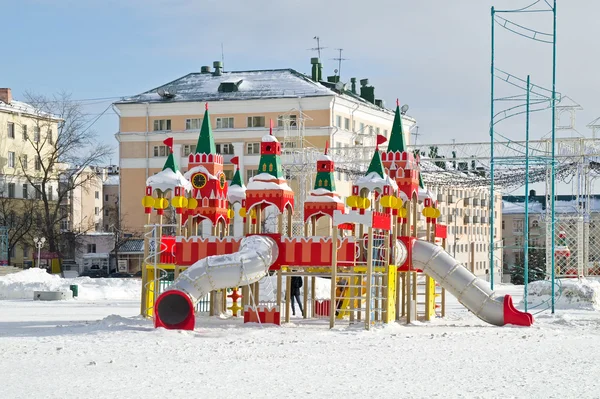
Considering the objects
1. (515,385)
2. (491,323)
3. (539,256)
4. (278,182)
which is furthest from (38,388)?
(539,256)

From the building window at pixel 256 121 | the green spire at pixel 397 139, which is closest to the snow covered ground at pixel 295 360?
A: the green spire at pixel 397 139

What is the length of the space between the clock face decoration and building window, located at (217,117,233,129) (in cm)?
3682

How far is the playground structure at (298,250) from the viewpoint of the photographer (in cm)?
2617

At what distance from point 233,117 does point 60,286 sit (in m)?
24.2

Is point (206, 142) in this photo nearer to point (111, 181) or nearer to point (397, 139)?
point (397, 139)

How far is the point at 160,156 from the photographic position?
68.9 meters

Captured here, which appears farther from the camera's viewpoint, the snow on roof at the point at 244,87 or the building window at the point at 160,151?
the building window at the point at 160,151

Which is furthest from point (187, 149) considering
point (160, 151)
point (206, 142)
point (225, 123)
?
point (206, 142)

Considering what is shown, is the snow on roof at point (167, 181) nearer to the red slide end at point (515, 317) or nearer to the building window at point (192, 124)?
the red slide end at point (515, 317)

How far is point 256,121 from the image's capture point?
219 feet

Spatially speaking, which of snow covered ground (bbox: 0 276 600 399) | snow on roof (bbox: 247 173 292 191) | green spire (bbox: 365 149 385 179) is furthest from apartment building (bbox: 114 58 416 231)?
snow covered ground (bbox: 0 276 600 399)

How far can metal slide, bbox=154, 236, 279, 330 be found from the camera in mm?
25172

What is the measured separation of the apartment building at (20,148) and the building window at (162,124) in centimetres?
971

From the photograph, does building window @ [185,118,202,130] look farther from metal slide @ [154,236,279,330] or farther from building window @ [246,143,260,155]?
metal slide @ [154,236,279,330]
